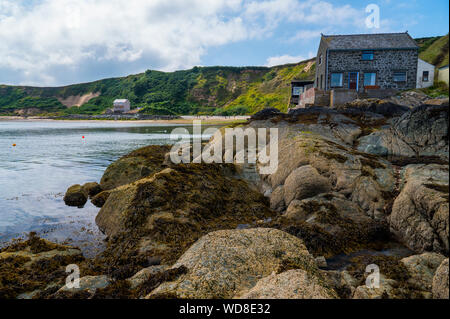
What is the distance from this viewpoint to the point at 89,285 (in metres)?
4.70

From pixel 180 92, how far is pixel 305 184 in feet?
451

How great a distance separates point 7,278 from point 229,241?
4383mm

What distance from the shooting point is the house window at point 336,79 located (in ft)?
90.4

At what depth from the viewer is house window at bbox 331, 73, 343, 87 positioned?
27.6 metres

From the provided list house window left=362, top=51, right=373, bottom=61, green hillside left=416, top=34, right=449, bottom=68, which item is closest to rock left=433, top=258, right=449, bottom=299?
green hillside left=416, top=34, right=449, bottom=68

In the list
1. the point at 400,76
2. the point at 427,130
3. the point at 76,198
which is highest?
the point at 400,76

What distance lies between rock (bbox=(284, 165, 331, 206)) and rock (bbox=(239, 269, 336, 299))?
5.55m

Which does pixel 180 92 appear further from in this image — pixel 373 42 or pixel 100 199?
pixel 100 199

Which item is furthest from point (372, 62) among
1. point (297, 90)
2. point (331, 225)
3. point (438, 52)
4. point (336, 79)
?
point (331, 225)

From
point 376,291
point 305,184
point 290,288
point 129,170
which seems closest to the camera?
point 290,288

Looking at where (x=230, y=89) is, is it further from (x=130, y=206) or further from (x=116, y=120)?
(x=130, y=206)

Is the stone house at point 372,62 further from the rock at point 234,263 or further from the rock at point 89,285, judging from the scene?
the rock at point 89,285

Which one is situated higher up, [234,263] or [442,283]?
[442,283]

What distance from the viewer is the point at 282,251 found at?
455 centimetres
